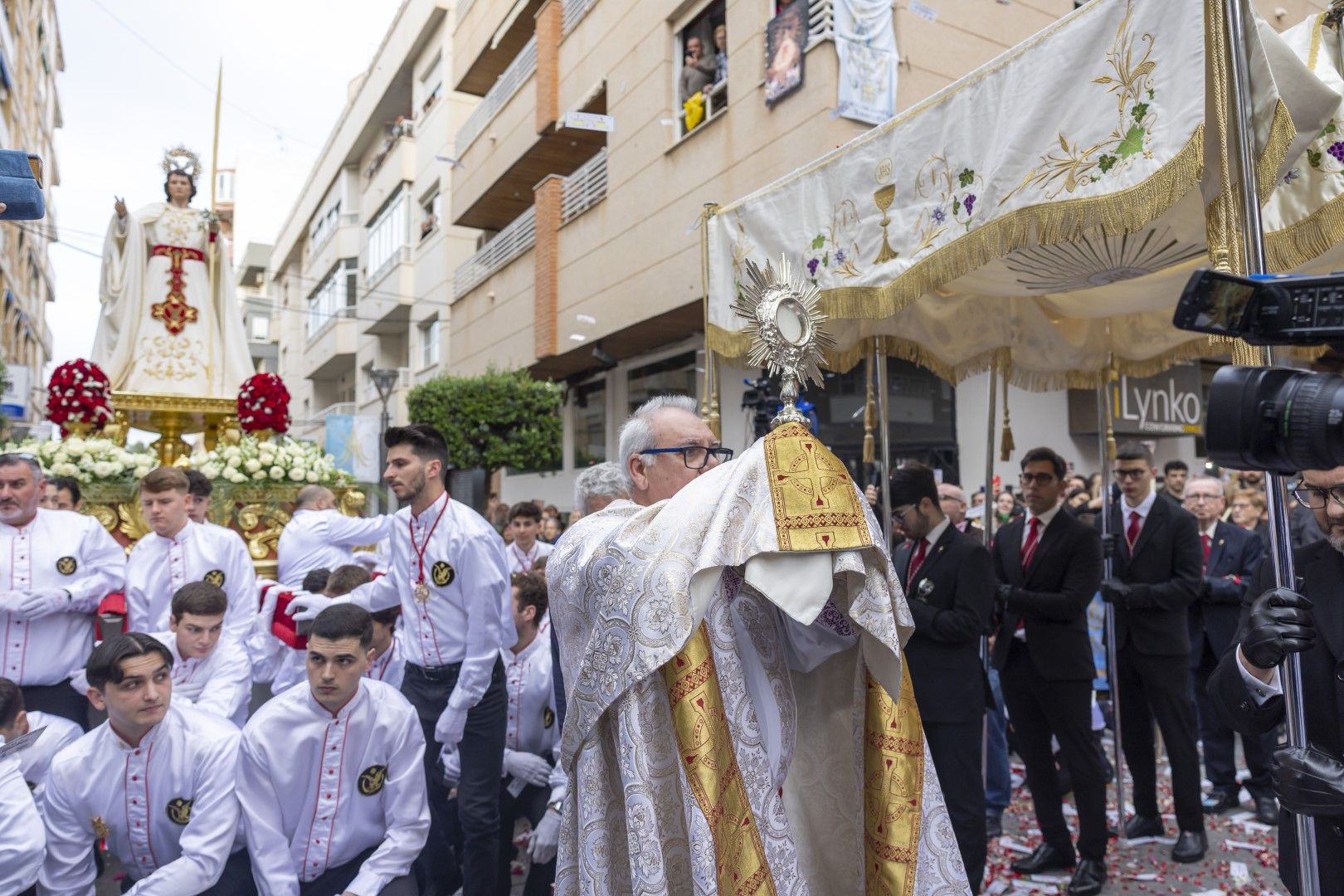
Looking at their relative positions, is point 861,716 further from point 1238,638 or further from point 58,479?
point 58,479

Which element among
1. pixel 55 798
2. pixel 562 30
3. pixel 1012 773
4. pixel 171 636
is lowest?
pixel 1012 773

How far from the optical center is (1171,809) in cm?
554

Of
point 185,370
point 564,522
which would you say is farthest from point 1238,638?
point 564,522

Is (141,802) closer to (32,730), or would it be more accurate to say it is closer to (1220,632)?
(32,730)

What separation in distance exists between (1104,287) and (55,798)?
205 inches

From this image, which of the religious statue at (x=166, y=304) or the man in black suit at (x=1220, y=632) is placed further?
the religious statue at (x=166, y=304)

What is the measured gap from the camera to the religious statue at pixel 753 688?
2117 mm

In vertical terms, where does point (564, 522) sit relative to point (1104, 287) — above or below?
below

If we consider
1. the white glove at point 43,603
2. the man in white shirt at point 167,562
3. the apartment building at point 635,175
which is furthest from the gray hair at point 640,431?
the apartment building at point 635,175

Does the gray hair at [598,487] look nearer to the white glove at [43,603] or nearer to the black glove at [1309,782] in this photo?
the black glove at [1309,782]

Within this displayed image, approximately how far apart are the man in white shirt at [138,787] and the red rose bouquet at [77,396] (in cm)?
487

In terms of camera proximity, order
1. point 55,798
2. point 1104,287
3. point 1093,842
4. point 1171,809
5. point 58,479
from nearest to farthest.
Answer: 1. point 55,798
2. point 1093,842
3. point 1104,287
4. point 1171,809
5. point 58,479

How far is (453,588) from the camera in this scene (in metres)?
4.21

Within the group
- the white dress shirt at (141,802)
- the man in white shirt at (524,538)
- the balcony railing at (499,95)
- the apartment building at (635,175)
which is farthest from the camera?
the balcony railing at (499,95)
